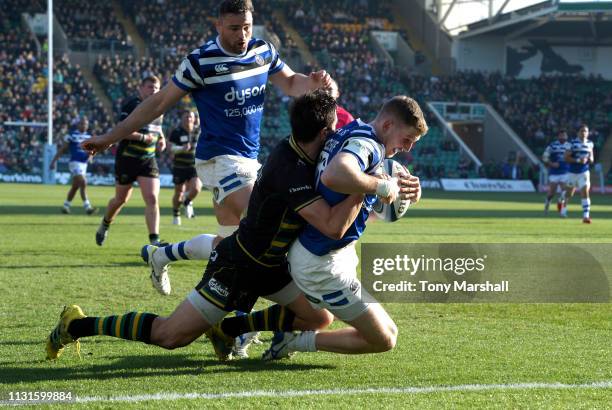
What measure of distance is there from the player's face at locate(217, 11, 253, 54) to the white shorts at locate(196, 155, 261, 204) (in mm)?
852

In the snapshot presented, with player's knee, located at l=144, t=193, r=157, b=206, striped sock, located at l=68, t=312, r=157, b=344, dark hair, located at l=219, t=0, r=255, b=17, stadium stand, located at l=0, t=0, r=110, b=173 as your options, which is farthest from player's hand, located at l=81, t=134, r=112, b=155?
stadium stand, located at l=0, t=0, r=110, b=173

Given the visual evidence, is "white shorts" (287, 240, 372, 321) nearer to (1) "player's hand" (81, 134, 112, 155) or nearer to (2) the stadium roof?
(1) "player's hand" (81, 134, 112, 155)

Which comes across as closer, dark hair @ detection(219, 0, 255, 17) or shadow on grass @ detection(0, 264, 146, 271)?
dark hair @ detection(219, 0, 255, 17)

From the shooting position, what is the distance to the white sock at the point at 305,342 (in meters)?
6.34

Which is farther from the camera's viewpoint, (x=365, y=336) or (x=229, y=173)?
(x=229, y=173)

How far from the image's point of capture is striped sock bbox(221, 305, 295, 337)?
6.38 meters

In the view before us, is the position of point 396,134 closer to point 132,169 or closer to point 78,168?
point 132,169

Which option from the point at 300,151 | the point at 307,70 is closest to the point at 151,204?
the point at 300,151

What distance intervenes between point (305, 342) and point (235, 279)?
686 mm

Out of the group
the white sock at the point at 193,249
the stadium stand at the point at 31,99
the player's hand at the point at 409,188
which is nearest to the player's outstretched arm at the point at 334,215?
the player's hand at the point at 409,188

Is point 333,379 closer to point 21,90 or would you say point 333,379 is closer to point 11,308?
point 11,308

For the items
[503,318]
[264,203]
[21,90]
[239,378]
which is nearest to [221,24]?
[264,203]

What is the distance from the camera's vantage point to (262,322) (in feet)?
20.9

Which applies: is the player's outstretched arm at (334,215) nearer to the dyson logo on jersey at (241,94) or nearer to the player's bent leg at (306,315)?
the player's bent leg at (306,315)
